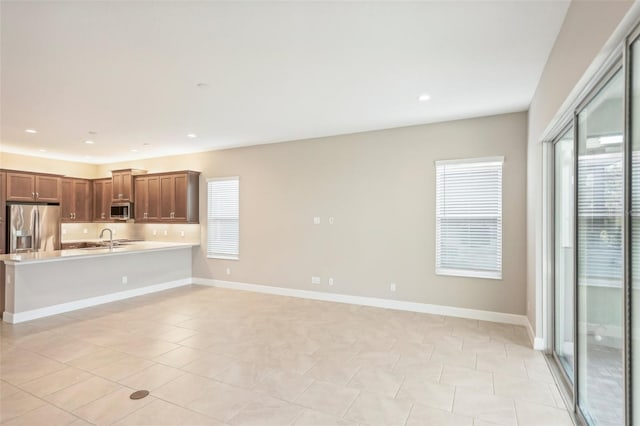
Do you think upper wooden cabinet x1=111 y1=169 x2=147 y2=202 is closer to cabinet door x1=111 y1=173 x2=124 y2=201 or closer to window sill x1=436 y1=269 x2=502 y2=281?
cabinet door x1=111 y1=173 x2=124 y2=201

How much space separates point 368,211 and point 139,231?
5848mm

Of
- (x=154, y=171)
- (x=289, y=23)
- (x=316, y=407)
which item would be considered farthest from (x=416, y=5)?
(x=154, y=171)

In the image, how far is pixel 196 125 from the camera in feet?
17.1

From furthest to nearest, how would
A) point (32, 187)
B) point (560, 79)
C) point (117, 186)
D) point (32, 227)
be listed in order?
1. point (117, 186)
2. point (32, 187)
3. point (32, 227)
4. point (560, 79)

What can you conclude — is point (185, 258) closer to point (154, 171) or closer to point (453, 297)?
point (154, 171)

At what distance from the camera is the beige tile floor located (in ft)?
8.28

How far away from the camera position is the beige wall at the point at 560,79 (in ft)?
5.36

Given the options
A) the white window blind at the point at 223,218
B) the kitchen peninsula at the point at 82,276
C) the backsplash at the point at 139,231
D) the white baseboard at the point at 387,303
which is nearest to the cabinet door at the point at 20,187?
the backsplash at the point at 139,231

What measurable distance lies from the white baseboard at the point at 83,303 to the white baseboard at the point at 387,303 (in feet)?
3.05

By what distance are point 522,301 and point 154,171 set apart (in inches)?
305

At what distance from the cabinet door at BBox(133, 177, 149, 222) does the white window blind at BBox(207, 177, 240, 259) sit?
61.3 inches

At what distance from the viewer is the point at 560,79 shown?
99.2 inches

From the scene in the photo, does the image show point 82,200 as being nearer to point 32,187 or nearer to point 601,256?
point 32,187

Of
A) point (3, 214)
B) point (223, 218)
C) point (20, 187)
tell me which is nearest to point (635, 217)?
point (223, 218)
